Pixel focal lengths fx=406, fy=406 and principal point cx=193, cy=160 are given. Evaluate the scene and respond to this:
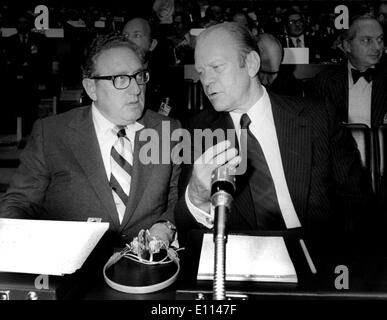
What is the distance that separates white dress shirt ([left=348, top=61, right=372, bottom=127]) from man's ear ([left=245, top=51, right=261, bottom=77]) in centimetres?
202

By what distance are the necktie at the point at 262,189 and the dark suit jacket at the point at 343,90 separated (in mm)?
1928

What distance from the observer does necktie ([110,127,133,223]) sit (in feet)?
5.63

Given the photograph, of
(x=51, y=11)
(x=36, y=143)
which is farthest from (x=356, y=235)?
(x=51, y=11)

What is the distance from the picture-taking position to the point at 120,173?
5.69 ft

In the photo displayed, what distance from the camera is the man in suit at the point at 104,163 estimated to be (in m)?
1.68

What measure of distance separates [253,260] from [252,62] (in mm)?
1130

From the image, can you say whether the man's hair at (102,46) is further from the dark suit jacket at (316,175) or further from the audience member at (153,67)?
the audience member at (153,67)

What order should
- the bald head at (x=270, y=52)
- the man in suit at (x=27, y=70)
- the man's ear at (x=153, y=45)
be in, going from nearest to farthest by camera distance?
the bald head at (x=270, y=52)
the man's ear at (x=153, y=45)
the man in suit at (x=27, y=70)

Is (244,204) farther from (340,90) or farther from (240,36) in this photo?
(340,90)

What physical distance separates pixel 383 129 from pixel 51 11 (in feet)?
22.8

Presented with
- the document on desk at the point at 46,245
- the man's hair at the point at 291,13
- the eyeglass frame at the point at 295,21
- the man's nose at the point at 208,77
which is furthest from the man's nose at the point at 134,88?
the man's hair at the point at 291,13

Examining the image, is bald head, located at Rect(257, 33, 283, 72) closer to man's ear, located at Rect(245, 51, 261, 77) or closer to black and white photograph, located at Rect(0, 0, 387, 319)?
black and white photograph, located at Rect(0, 0, 387, 319)

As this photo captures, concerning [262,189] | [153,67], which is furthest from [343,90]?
[262,189]

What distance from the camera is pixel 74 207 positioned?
1.69 metres
